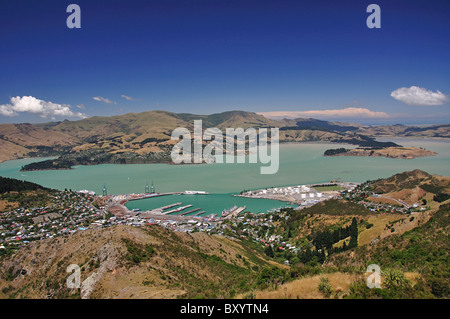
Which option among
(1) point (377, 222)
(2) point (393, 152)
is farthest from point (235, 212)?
(2) point (393, 152)

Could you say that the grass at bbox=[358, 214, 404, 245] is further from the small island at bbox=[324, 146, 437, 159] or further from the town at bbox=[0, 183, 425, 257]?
the small island at bbox=[324, 146, 437, 159]

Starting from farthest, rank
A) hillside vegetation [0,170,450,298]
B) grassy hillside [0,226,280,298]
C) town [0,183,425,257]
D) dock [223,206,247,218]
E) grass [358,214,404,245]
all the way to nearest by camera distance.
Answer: dock [223,206,247,218], town [0,183,425,257], grass [358,214,404,245], grassy hillside [0,226,280,298], hillside vegetation [0,170,450,298]

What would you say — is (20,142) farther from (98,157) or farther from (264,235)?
(264,235)

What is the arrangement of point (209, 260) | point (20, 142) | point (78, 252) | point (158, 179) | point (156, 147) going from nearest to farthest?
point (78, 252)
point (209, 260)
point (158, 179)
point (156, 147)
point (20, 142)

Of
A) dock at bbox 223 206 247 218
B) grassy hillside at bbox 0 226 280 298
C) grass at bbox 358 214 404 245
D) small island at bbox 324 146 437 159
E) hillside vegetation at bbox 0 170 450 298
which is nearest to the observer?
hillside vegetation at bbox 0 170 450 298

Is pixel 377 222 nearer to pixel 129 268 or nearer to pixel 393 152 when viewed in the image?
pixel 129 268

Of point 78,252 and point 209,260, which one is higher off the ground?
point 78,252

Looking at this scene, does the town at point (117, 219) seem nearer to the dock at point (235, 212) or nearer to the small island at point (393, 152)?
the dock at point (235, 212)

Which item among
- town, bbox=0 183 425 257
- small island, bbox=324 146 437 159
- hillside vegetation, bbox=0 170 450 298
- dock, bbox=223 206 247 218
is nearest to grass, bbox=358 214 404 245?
hillside vegetation, bbox=0 170 450 298
